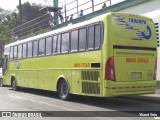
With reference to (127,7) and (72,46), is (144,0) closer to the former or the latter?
(127,7)

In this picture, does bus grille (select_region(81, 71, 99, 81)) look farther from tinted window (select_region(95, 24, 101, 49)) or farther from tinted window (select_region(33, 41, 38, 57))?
tinted window (select_region(33, 41, 38, 57))

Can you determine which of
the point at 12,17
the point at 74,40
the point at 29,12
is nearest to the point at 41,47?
the point at 74,40

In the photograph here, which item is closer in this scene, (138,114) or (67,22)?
(138,114)

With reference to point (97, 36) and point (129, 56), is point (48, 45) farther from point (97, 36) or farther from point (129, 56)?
point (129, 56)

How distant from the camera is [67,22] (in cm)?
2708

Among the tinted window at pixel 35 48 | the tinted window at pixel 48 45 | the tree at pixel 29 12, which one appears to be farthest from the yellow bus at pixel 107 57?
the tree at pixel 29 12

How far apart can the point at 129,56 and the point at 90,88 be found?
1.83 m

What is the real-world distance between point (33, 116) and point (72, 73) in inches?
162

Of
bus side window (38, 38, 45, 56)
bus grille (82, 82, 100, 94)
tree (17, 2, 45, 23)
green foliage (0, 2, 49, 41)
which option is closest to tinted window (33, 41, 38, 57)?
bus side window (38, 38, 45, 56)

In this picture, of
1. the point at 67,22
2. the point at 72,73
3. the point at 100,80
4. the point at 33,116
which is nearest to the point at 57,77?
the point at 72,73

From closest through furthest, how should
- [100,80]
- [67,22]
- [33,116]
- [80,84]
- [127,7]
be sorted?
[33,116]
[100,80]
[80,84]
[127,7]
[67,22]

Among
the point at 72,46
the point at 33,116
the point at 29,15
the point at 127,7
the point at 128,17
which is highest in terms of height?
the point at 29,15

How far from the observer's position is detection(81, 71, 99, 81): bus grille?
13.2 m

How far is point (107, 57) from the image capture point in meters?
12.7
